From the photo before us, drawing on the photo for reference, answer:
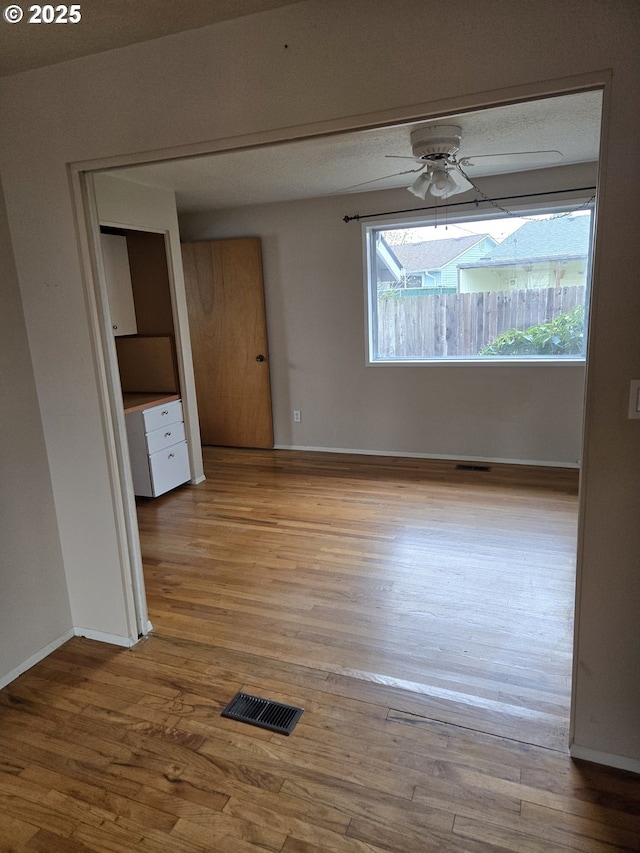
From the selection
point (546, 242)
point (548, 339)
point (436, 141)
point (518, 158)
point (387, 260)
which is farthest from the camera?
point (387, 260)

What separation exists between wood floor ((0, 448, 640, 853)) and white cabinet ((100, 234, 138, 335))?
188 centimetres

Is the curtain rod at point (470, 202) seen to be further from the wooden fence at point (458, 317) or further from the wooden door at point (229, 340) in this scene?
the wooden door at point (229, 340)

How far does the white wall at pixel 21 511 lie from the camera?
208 centimetres

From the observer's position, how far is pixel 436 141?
9.65ft

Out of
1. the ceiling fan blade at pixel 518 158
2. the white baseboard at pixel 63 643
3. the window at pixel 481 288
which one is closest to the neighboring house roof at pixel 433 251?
the window at pixel 481 288

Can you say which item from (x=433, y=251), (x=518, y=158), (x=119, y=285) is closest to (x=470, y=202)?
(x=433, y=251)

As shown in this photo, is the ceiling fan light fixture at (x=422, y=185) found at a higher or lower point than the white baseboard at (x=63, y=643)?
higher

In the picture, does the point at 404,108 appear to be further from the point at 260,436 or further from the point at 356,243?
the point at 260,436

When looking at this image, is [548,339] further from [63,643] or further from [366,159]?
[63,643]

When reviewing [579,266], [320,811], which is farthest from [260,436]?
[320,811]

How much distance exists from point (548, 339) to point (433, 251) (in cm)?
124

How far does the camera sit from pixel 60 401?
218cm

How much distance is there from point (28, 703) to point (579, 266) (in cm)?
450

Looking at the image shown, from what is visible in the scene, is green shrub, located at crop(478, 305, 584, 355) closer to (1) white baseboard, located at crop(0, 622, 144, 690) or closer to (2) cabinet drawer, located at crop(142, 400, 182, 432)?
(2) cabinet drawer, located at crop(142, 400, 182, 432)
